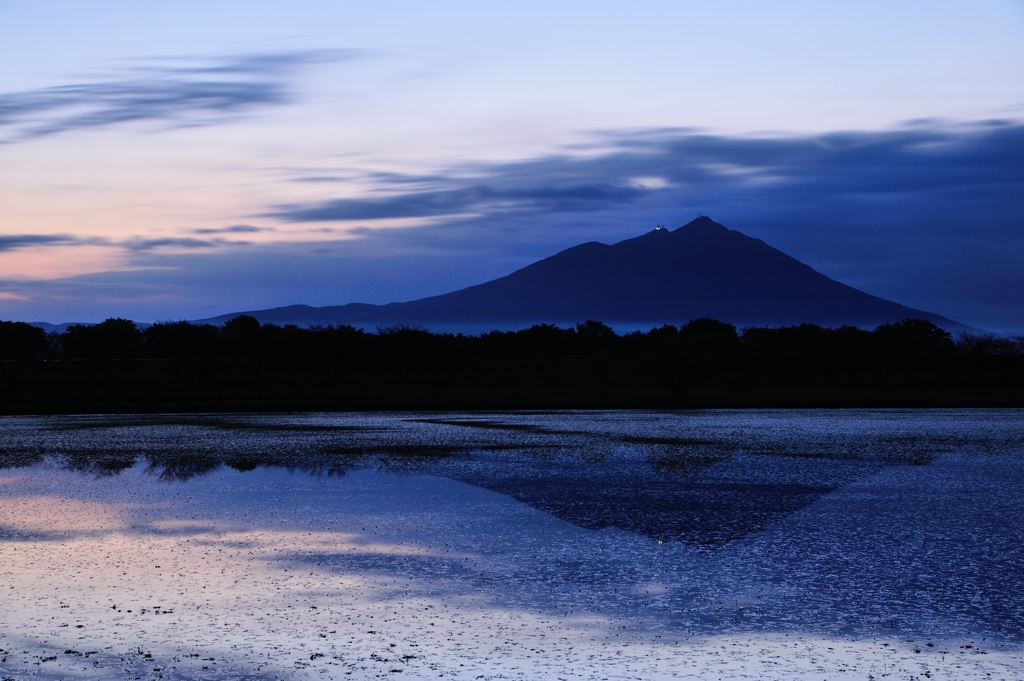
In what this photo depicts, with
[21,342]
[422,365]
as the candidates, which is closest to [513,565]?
[422,365]

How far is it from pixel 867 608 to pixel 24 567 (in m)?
10.1

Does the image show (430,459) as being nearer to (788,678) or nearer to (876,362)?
(788,678)

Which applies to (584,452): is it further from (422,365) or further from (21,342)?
(21,342)

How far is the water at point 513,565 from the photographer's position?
366 inches

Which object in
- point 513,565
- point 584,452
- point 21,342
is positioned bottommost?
point 513,565

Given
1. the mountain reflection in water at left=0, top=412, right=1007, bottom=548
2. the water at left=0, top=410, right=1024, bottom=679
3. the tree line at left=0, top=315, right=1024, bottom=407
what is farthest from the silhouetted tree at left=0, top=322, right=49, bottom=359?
the water at left=0, top=410, right=1024, bottom=679

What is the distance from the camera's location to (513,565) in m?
12.9

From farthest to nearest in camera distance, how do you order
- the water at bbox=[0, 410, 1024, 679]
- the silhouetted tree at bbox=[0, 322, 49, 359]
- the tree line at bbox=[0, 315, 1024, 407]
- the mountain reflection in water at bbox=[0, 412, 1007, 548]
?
the silhouetted tree at bbox=[0, 322, 49, 359] < the tree line at bbox=[0, 315, 1024, 407] < the mountain reflection in water at bbox=[0, 412, 1007, 548] < the water at bbox=[0, 410, 1024, 679]

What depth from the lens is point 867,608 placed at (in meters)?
10.8

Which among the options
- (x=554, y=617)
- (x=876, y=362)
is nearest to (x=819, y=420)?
(x=554, y=617)

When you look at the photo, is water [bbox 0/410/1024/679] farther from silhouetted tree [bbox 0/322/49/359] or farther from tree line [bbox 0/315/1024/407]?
silhouetted tree [bbox 0/322/49/359]

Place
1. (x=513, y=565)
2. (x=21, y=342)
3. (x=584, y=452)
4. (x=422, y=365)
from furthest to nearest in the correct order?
(x=21, y=342) → (x=422, y=365) → (x=584, y=452) → (x=513, y=565)

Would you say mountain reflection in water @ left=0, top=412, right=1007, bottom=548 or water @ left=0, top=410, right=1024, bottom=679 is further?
mountain reflection in water @ left=0, top=412, right=1007, bottom=548

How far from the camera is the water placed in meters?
9.29
